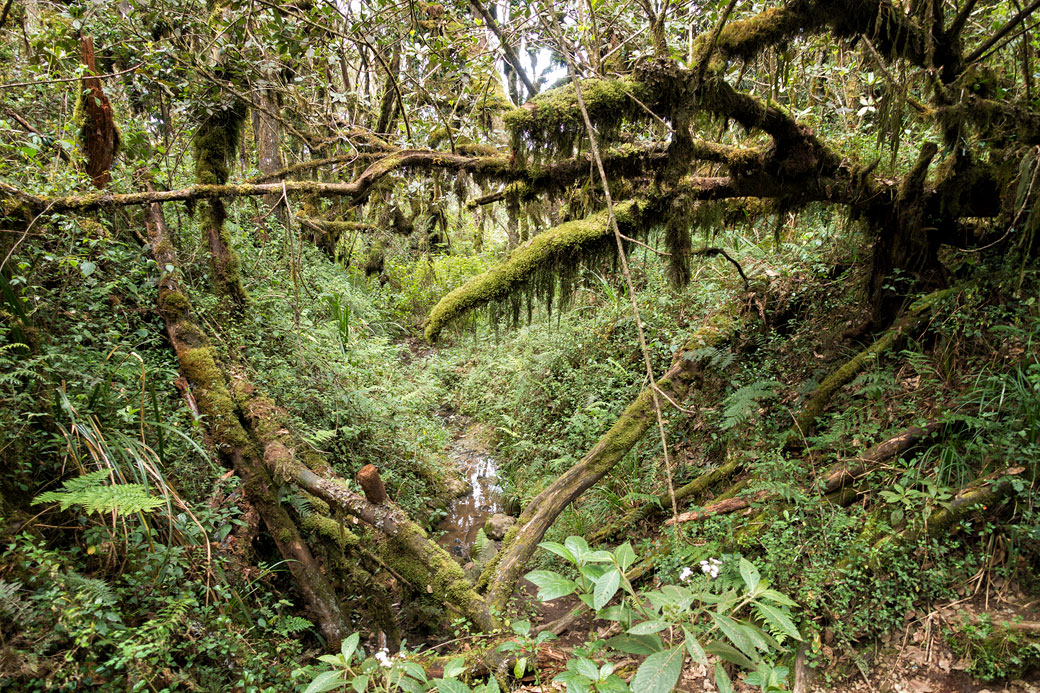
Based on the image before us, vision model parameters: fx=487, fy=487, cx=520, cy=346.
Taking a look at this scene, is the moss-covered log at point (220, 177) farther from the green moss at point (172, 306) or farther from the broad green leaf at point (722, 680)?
the broad green leaf at point (722, 680)

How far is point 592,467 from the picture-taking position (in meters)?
4.45

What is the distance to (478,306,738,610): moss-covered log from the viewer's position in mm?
3846

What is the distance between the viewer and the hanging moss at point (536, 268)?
3.21 meters

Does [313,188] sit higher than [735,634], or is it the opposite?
[313,188]

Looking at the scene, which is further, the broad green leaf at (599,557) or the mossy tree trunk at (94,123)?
the mossy tree trunk at (94,123)

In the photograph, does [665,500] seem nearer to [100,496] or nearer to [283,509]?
[283,509]

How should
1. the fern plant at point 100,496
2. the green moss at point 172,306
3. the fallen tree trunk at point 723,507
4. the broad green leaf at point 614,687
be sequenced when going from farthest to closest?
1. the green moss at point 172,306
2. the fallen tree trunk at point 723,507
3. the fern plant at point 100,496
4. the broad green leaf at point 614,687

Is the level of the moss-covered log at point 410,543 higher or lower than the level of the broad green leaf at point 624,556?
lower

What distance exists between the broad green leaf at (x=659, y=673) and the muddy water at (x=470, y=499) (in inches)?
167

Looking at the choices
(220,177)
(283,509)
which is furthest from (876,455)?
(220,177)

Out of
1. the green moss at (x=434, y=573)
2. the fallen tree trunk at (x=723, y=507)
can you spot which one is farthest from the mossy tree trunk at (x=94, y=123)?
the fallen tree trunk at (x=723, y=507)

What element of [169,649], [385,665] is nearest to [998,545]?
[385,665]

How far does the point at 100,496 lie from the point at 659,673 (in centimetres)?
292

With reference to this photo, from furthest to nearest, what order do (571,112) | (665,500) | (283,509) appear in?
(665,500), (283,509), (571,112)
